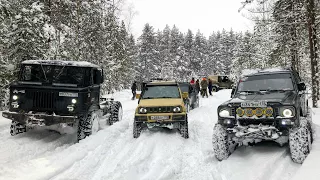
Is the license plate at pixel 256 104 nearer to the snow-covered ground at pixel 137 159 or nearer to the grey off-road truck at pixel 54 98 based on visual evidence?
the snow-covered ground at pixel 137 159

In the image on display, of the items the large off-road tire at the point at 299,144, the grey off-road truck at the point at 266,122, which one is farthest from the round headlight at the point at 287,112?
the large off-road tire at the point at 299,144

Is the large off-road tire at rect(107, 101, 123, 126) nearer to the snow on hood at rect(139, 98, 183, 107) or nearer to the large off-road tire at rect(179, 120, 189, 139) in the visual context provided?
the snow on hood at rect(139, 98, 183, 107)

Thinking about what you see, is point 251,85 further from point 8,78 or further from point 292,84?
point 8,78

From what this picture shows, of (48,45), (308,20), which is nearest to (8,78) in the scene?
(48,45)

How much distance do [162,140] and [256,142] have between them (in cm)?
276

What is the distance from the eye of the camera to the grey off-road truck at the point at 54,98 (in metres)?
8.20

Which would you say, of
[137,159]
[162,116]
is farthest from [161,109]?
[137,159]

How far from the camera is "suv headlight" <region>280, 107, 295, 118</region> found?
19.9 feet

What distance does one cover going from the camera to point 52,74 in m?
9.17

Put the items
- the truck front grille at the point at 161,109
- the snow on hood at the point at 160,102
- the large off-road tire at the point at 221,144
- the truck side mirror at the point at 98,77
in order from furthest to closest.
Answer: the truck side mirror at the point at 98,77, the snow on hood at the point at 160,102, the truck front grille at the point at 161,109, the large off-road tire at the point at 221,144

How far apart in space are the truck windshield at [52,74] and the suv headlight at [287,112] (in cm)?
626

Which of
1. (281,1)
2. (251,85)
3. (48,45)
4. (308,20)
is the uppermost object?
(281,1)

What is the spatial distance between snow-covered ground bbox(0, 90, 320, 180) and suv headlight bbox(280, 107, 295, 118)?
3.18 ft

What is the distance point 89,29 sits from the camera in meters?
22.5
